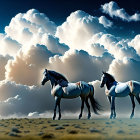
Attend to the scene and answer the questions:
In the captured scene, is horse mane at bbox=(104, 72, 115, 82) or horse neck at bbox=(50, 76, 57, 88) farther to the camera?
horse mane at bbox=(104, 72, 115, 82)

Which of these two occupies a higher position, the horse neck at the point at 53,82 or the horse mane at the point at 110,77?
the horse mane at the point at 110,77

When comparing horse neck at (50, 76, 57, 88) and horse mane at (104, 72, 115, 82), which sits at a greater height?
horse mane at (104, 72, 115, 82)

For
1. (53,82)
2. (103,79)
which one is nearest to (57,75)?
(53,82)

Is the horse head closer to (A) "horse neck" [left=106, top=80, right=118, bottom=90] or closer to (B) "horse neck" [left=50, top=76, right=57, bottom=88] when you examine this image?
(A) "horse neck" [left=106, top=80, right=118, bottom=90]

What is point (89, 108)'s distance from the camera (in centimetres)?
2422

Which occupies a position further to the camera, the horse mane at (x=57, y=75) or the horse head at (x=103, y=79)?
the horse head at (x=103, y=79)

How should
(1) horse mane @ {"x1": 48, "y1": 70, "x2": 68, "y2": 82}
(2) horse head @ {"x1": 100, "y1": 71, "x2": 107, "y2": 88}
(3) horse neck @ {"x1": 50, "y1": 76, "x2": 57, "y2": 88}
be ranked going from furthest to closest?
1. (2) horse head @ {"x1": 100, "y1": 71, "x2": 107, "y2": 88}
2. (1) horse mane @ {"x1": 48, "y1": 70, "x2": 68, "y2": 82}
3. (3) horse neck @ {"x1": 50, "y1": 76, "x2": 57, "y2": 88}

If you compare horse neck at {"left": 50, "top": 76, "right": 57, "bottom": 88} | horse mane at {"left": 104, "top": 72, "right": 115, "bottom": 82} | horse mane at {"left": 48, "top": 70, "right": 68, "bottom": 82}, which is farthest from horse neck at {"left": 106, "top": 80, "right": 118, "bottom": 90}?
horse neck at {"left": 50, "top": 76, "right": 57, "bottom": 88}

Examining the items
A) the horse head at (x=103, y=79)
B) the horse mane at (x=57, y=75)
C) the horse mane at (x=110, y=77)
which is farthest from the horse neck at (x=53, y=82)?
the horse mane at (x=110, y=77)

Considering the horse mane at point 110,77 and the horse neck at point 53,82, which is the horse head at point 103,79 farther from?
the horse neck at point 53,82

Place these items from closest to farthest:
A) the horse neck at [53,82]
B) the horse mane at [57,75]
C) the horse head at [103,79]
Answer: the horse neck at [53,82] → the horse mane at [57,75] → the horse head at [103,79]

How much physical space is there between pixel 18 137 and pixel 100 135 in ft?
13.1

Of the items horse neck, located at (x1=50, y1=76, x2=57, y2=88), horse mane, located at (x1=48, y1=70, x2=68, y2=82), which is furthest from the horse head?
horse neck, located at (x1=50, y1=76, x2=57, y2=88)

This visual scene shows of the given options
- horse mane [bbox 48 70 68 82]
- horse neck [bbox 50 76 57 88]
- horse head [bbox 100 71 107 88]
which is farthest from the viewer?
horse head [bbox 100 71 107 88]
